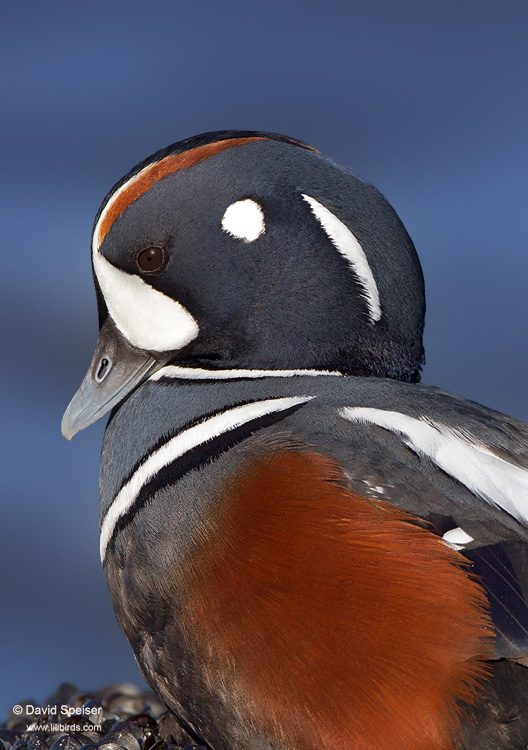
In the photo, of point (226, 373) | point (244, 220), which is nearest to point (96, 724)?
point (226, 373)

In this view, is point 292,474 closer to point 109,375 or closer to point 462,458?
point 462,458

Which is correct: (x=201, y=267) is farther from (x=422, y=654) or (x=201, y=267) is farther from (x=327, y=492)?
(x=422, y=654)

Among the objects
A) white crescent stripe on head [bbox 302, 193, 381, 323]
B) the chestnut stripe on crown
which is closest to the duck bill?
the chestnut stripe on crown

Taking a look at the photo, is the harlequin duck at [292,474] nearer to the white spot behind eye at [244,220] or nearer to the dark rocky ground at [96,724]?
the white spot behind eye at [244,220]

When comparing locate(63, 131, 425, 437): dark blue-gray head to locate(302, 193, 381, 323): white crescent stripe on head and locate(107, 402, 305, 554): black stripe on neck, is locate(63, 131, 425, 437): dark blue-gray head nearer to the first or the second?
locate(302, 193, 381, 323): white crescent stripe on head

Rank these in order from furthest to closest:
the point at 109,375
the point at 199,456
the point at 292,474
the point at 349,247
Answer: the point at 109,375 → the point at 349,247 → the point at 199,456 → the point at 292,474

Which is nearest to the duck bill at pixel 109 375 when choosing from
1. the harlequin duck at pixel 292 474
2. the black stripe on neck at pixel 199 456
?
the harlequin duck at pixel 292 474

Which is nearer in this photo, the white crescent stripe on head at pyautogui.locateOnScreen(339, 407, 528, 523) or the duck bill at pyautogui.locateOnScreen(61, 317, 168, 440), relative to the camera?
the white crescent stripe on head at pyautogui.locateOnScreen(339, 407, 528, 523)
